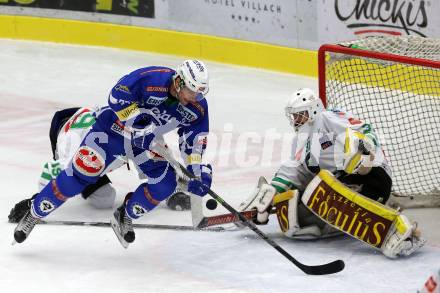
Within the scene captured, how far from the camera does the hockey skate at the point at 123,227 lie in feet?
15.9

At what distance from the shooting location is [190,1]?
9047mm

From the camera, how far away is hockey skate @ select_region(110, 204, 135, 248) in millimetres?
4844

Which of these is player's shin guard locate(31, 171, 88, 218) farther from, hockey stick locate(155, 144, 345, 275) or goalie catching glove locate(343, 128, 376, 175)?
goalie catching glove locate(343, 128, 376, 175)

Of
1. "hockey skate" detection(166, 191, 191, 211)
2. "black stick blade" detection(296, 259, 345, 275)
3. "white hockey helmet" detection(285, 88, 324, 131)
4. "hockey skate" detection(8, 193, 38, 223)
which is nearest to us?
"black stick blade" detection(296, 259, 345, 275)

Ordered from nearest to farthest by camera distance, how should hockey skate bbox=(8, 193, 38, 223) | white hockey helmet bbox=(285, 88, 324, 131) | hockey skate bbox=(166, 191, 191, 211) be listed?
white hockey helmet bbox=(285, 88, 324, 131) → hockey skate bbox=(8, 193, 38, 223) → hockey skate bbox=(166, 191, 191, 211)

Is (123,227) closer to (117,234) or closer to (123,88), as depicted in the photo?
(117,234)

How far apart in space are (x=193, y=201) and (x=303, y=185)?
56cm

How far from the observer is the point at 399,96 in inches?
240

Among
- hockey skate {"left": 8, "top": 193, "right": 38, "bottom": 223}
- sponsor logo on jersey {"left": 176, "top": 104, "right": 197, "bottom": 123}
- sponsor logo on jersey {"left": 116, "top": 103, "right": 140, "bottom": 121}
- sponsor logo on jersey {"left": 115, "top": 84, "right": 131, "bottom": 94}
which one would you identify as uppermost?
sponsor logo on jersey {"left": 115, "top": 84, "right": 131, "bottom": 94}

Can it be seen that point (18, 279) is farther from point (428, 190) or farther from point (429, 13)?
point (429, 13)

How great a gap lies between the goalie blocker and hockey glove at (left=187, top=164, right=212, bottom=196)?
31 centimetres

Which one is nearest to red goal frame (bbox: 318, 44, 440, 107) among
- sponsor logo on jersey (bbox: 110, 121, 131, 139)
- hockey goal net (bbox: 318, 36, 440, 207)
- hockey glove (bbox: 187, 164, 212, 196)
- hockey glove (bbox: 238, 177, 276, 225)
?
hockey goal net (bbox: 318, 36, 440, 207)

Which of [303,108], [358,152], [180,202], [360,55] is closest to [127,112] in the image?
[303,108]

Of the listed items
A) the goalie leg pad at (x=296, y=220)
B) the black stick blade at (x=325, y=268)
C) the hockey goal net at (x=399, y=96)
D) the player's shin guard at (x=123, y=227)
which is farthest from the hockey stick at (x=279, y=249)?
the hockey goal net at (x=399, y=96)
